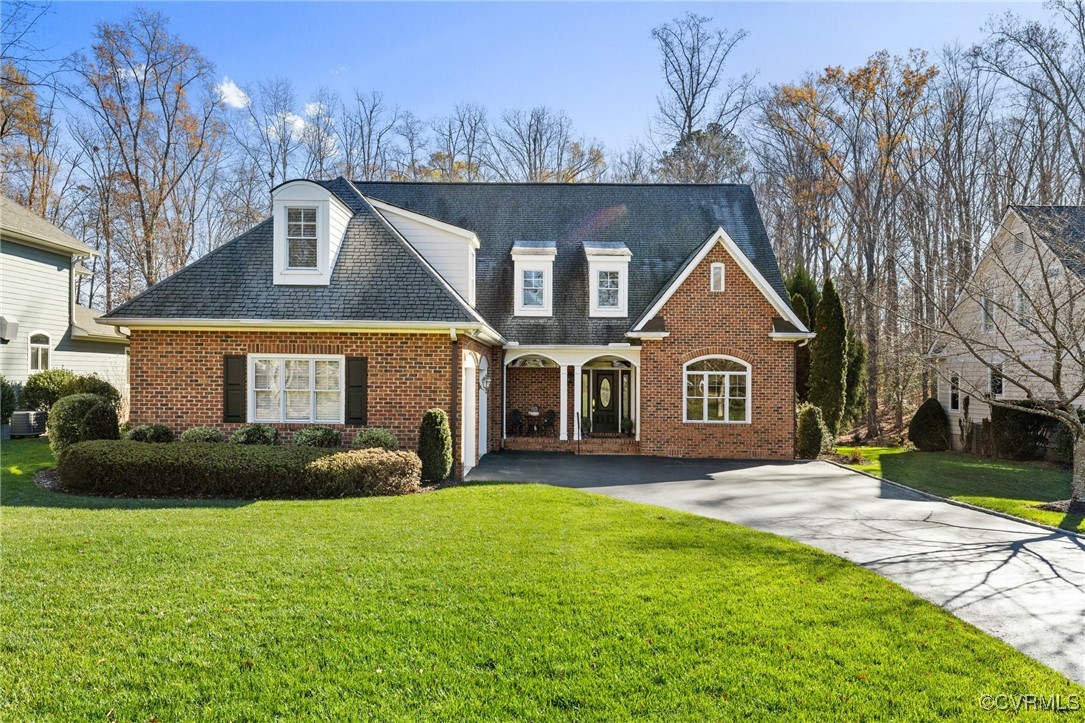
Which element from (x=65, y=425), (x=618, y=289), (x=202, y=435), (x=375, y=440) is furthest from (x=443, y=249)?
(x=65, y=425)

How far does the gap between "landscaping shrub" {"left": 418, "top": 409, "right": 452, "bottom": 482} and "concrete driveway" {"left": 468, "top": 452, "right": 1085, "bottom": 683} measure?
1.12 m

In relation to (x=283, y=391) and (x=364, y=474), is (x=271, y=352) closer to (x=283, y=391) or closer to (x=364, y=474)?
(x=283, y=391)

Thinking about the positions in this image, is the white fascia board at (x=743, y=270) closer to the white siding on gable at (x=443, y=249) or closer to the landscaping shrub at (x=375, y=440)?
the white siding on gable at (x=443, y=249)

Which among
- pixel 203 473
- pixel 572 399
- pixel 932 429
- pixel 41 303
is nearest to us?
pixel 203 473

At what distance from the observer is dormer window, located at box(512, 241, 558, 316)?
56.5 feet

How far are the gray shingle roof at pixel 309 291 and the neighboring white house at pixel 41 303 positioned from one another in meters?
4.84

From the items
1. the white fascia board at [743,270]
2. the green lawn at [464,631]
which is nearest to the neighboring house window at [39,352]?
the green lawn at [464,631]

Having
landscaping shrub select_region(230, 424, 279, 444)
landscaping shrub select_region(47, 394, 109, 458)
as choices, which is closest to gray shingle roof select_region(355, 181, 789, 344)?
landscaping shrub select_region(230, 424, 279, 444)

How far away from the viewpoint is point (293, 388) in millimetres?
12562

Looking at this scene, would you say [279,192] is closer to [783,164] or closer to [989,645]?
[989,645]

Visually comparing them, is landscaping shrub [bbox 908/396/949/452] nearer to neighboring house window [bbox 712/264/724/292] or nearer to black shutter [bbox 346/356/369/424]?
neighboring house window [bbox 712/264/724/292]

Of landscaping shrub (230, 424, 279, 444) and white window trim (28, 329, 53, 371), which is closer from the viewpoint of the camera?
landscaping shrub (230, 424, 279, 444)

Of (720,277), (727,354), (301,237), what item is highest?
(301,237)

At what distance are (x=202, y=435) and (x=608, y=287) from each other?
10981 mm
